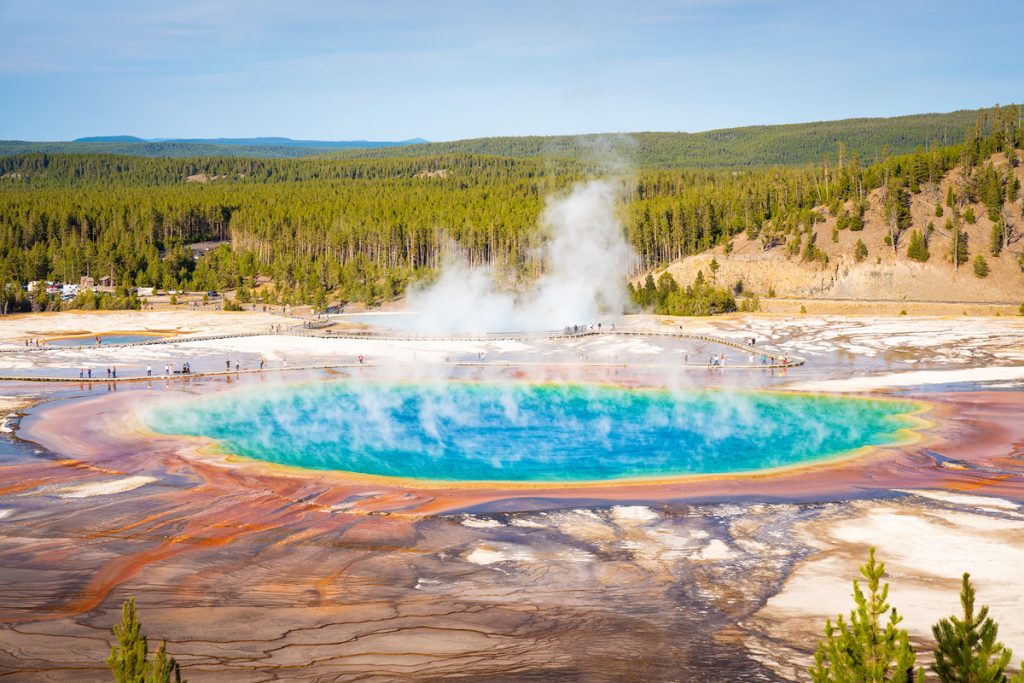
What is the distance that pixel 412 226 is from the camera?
4023 inches

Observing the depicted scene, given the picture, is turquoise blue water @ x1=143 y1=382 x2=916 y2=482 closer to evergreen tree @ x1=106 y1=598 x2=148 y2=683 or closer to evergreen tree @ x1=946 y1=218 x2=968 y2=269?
evergreen tree @ x1=106 y1=598 x2=148 y2=683

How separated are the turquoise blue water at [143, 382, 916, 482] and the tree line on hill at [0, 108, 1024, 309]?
33.3 meters

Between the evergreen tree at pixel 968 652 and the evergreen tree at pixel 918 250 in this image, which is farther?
the evergreen tree at pixel 918 250

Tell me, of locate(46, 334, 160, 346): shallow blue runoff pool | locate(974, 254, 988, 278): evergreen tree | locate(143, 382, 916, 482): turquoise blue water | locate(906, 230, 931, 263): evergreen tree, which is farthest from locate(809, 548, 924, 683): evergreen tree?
locate(906, 230, 931, 263): evergreen tree

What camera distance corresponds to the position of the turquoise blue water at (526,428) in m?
29.6

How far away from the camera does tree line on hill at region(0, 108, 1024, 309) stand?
87.7 m

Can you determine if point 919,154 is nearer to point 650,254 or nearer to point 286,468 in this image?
point 650,254

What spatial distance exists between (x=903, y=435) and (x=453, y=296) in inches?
2017

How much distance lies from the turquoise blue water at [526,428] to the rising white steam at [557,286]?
23923 mm

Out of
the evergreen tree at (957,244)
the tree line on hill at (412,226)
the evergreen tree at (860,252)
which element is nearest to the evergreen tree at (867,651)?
the tree line on hill at (412,226)

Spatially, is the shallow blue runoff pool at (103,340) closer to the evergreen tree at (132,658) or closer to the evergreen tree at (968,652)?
the evergreen tree at (132,658)

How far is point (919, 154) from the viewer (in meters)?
91.4

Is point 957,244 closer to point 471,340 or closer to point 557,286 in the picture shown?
point 557,286

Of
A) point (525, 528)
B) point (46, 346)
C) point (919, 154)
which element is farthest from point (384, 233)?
point (525, 528)
